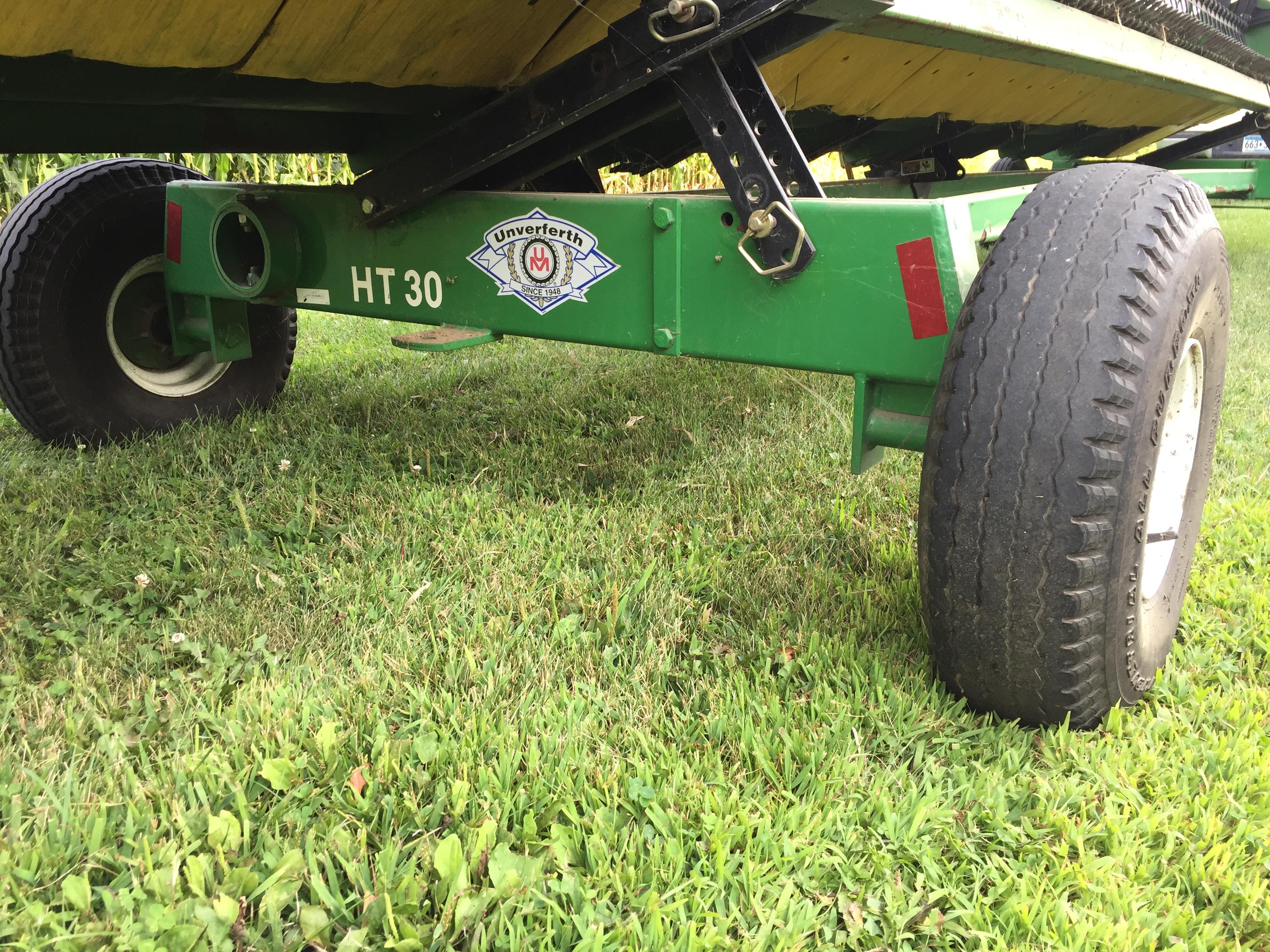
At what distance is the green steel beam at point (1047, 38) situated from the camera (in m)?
2.13

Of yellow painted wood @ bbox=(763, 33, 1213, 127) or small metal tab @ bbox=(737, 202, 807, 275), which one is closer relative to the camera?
small metal tab @ bbox=(737, 202, 807, 275)

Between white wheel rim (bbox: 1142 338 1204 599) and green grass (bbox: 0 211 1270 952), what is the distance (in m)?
0.20

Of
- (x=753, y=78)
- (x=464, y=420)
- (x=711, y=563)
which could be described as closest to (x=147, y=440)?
(x=464, y=420)

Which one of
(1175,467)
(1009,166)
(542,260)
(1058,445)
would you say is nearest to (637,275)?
(542,260)

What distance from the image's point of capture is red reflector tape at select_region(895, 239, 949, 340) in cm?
161

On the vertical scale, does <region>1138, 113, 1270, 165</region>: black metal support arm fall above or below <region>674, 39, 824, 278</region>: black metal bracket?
above

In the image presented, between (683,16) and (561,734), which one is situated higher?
(683,16)

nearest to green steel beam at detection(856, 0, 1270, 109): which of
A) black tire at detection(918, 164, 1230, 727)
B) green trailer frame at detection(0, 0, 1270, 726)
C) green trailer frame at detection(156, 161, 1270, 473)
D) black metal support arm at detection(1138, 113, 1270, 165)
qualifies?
green trailer frame at detection(0, 0, 1270, 726)

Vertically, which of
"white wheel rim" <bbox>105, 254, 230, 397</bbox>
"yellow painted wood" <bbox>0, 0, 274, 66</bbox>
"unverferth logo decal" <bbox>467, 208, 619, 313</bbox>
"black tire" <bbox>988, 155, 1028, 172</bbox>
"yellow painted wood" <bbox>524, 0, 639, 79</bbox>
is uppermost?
"black tire" <bbox>988, 155, 1028, 172</bbox>

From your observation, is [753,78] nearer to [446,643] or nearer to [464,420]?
A: [446,643]

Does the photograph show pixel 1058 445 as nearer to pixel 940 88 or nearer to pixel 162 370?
pixel 162 370

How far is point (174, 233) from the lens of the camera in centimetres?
266

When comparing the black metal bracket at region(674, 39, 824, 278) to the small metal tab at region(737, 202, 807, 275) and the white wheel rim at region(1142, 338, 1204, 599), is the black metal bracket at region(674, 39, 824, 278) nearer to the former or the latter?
the small metal tab at region(737, 202, 807, 275)

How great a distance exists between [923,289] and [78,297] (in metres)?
2.49
